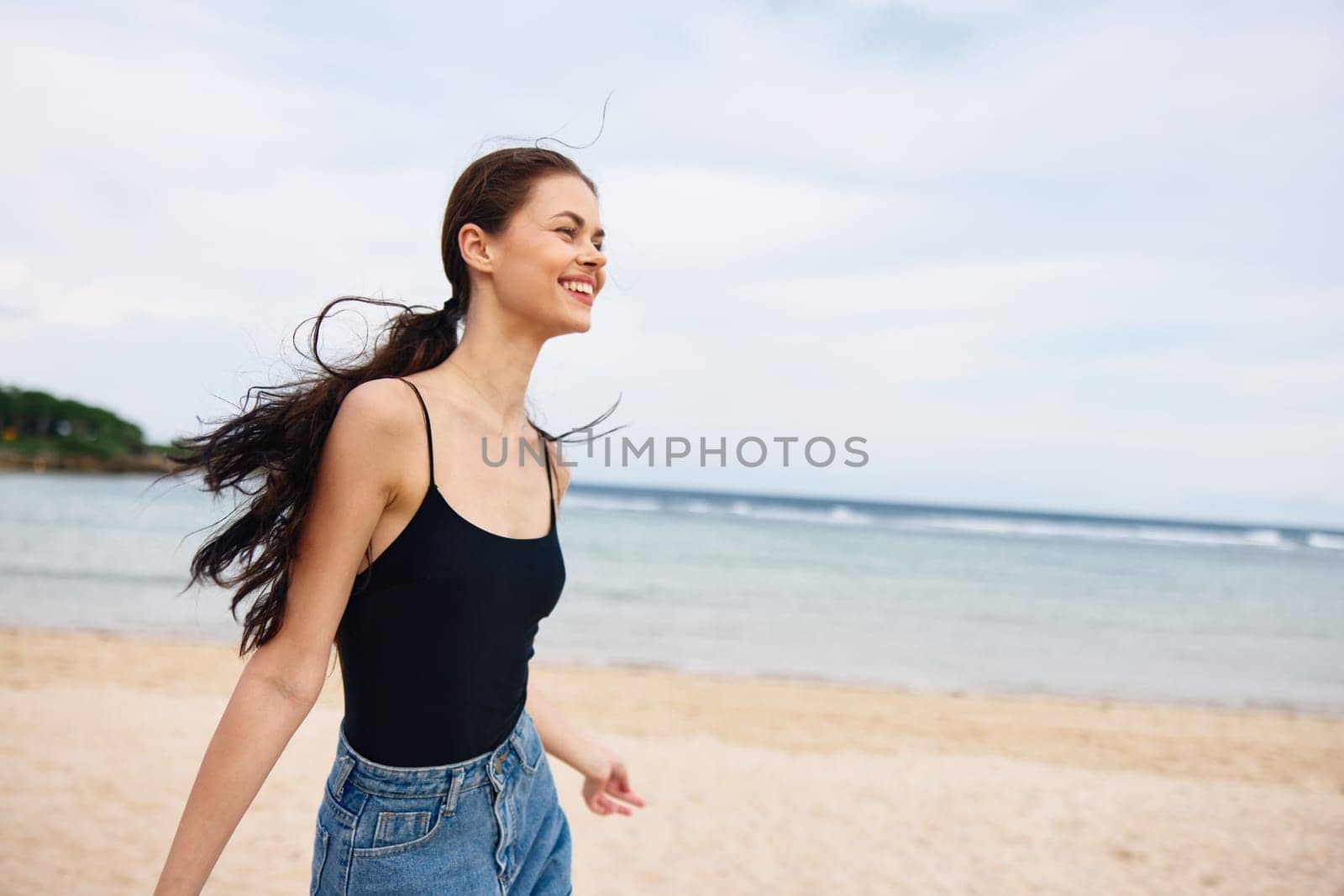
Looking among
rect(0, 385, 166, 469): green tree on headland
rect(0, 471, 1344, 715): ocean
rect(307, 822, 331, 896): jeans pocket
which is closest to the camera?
rect(307, 822, 331, 896): jeans pocket

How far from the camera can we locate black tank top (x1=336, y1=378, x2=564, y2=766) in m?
1.42

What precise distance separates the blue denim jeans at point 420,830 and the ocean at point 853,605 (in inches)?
19.8

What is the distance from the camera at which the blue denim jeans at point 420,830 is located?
4.66 feet

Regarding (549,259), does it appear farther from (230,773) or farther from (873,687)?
(873,687)

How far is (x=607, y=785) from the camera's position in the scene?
211 centimetres

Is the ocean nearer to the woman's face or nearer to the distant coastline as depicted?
the woman's face

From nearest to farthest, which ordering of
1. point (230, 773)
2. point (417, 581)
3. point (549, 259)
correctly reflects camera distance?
point (230, 773), point (417, 581), point (549, 259)

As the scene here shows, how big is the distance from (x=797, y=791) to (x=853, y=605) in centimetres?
1099

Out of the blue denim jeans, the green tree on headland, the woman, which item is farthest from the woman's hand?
the green tree on headland

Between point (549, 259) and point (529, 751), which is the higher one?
point (549, 259)

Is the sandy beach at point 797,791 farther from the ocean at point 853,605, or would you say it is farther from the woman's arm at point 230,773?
the woman's arm at point 230,773

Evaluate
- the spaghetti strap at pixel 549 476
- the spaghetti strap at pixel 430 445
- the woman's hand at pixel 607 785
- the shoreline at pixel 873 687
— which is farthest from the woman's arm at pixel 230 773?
the shoreline at pixel 873 687

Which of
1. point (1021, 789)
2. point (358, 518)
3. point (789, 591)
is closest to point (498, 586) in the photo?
point (358, 518)

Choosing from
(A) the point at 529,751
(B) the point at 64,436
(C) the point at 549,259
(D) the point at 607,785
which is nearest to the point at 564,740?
(D) the point at 607,785
